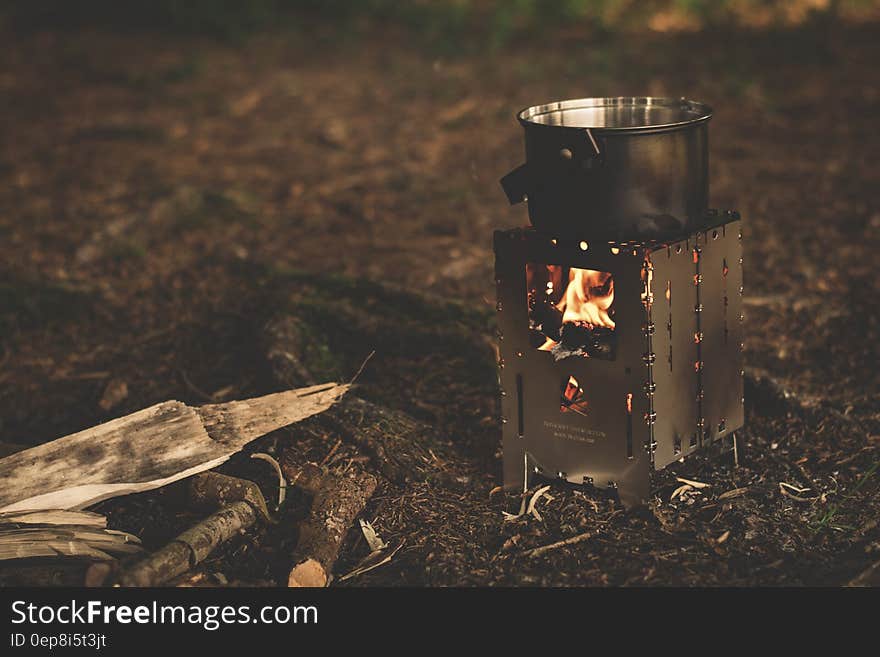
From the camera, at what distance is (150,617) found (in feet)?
11.8

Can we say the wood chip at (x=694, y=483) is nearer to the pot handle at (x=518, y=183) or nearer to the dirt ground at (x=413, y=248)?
the dirt ground at (x=413, y=248)

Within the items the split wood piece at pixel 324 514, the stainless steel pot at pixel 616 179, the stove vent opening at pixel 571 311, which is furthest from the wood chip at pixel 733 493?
the split wood piece at pixel 324 514

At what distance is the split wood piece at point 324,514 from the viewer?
12.6 ft

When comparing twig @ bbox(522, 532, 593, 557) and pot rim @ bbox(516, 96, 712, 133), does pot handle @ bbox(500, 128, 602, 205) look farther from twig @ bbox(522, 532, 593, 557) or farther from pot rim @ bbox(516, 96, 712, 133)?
twig @ bbox(522, 532, 593, 557)

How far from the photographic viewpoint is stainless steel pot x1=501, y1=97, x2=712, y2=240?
150 inches

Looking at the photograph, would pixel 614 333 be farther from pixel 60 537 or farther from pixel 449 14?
pixel 449 14

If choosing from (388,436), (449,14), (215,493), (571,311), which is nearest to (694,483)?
(571,311)

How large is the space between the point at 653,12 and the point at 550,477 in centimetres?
958

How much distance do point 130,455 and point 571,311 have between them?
1.70 metres

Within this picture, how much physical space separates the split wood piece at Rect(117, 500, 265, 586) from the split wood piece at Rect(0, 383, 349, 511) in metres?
0.20

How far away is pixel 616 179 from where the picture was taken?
12.6ft

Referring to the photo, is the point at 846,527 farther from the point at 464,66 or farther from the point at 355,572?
the point at 464,66

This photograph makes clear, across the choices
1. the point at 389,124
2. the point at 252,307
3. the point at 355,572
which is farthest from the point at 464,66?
the point at 355,572

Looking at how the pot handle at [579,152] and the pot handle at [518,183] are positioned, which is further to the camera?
the pot handle at [518,183]
